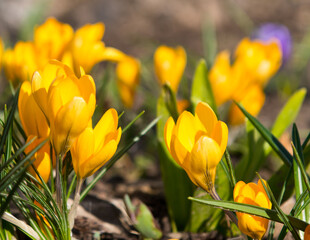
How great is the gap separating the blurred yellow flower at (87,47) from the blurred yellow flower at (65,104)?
51cm

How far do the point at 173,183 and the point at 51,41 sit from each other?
0.53m

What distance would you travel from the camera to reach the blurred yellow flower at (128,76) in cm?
165

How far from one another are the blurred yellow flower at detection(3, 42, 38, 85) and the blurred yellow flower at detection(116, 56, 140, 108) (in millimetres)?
353

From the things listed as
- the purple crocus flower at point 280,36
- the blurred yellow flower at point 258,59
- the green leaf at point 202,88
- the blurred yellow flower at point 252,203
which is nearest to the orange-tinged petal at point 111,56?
the green leaf at point 202,88

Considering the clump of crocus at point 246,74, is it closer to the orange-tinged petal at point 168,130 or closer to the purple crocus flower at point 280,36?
the orange-tinged petal at point 168,130

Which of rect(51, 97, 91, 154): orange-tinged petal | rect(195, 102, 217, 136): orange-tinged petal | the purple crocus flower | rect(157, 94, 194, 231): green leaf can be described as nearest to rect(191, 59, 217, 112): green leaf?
rect(157, 94, 194, 231): green leaf

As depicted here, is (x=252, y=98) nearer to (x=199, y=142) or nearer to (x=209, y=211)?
(x=209, y=211)

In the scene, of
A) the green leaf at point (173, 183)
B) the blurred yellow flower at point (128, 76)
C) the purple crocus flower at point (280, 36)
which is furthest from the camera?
the purple crocus flower at point (280, 36)

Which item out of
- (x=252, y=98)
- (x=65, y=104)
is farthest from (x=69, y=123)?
(x=252, y=98)

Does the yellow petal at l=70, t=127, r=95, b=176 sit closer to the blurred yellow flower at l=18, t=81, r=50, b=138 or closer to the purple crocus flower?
the blurred yellow flower at l=18, t=81, r=50, b=138

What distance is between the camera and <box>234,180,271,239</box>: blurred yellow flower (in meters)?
0.77

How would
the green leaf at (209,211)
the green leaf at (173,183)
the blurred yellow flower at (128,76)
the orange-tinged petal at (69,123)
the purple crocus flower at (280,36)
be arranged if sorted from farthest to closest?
the purple crocus flower at (280,36), the blurred yellow flower at (128,76), the green leaf at (173,183), the green leaf at (209,211), the orange-tinged petal at (69,123)

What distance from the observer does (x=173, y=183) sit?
3.97 feet

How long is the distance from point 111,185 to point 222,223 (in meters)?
0.63
